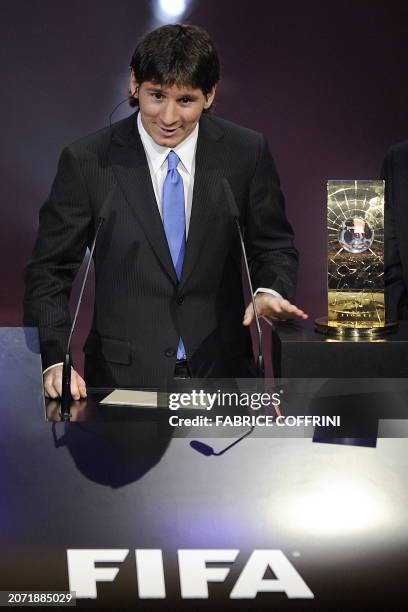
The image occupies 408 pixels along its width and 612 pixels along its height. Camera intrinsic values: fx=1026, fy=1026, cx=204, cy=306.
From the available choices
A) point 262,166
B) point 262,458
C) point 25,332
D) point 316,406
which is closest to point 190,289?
point 262,166

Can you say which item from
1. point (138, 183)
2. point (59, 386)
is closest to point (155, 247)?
point (138, 183)

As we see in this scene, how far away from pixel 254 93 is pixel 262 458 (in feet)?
12.4

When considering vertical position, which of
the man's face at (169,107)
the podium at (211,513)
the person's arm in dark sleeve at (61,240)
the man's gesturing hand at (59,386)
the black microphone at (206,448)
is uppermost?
the man's face at (169,107)

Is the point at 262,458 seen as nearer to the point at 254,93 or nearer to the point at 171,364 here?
the point at 171,364

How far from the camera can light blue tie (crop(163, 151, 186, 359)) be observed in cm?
228

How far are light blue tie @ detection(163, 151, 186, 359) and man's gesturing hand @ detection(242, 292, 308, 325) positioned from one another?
0.90 ft

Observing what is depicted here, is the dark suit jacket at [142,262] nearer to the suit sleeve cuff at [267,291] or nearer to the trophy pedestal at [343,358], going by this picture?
the suit sleeve cuff at [267,291]

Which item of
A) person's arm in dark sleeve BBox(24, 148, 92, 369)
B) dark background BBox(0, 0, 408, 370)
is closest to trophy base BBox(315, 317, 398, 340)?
person's arm in dark sleeve BBox(24, 148, 92, 369)

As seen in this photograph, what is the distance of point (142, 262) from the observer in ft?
7.47

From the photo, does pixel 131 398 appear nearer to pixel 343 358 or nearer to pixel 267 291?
pixel 343 358

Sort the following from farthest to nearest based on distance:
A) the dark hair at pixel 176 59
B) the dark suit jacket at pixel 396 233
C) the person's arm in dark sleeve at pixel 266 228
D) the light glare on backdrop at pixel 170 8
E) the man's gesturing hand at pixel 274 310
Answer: the light glare on backdrop at pixel 170 8 → the dark suit jacket at pixel 396 233 → the person's arm in dark sleeve at pixel 266 228 → the dark hair at pixel 176 59 → the man's gesturing hand at pixel 274 310

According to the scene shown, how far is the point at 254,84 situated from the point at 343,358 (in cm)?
341

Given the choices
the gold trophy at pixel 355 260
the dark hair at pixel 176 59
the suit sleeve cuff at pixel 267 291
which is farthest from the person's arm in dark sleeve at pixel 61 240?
the gold trophy at pixel 355 260

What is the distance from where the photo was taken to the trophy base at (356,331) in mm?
1777
